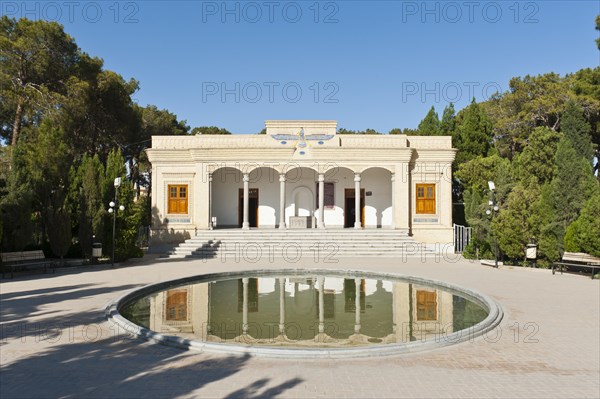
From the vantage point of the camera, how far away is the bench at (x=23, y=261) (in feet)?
47.0

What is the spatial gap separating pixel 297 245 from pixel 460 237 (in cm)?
975

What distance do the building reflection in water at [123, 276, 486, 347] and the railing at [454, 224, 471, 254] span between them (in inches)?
437

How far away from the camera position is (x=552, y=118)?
32.5 m

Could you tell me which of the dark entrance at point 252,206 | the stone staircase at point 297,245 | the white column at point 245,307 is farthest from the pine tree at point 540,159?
the white column at point 245,307

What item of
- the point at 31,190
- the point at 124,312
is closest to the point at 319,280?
the point at 124,312

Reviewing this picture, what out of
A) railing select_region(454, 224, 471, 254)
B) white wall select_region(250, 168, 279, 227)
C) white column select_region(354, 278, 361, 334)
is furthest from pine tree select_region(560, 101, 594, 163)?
white column select_region(354, 278, 361, 334)

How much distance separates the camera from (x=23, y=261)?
15.1 metres

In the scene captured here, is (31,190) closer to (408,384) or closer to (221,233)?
(221,233)

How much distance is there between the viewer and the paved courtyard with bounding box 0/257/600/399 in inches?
197

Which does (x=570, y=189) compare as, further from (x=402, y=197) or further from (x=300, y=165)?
(x=300, y=165)

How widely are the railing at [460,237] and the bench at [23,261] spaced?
20.1m

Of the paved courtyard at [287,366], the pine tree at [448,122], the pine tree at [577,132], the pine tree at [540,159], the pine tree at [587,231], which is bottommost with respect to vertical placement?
the paved courtyard at [287,366]

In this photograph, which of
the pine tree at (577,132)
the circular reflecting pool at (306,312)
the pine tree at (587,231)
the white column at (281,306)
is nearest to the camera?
the circular reflecting pool at (306,312)

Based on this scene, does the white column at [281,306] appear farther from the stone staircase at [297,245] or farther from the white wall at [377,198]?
the white wall at [377,198]
